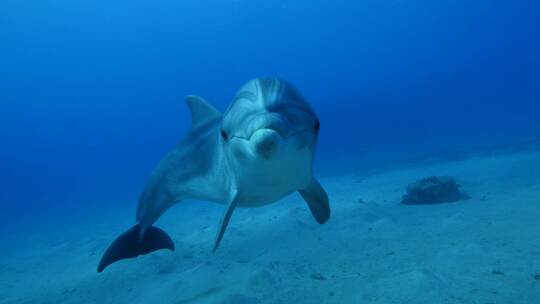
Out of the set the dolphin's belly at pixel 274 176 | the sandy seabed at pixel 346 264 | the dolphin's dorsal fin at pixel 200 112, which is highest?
the dolphin's dorsal fin at pixel 200 112

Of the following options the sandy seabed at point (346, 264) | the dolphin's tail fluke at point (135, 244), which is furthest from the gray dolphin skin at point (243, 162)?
the sandy seabed at point (346, 264)

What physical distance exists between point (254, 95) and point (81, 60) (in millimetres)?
99417

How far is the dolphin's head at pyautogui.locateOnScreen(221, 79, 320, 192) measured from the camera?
2023 millimetres

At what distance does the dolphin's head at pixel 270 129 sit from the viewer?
202 cm

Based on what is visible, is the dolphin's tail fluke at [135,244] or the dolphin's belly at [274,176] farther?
the dolphin's tail fluke at [135,244]

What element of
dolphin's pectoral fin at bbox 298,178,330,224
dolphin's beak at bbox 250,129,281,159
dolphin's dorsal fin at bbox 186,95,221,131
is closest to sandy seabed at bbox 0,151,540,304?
dolphin's pectoral fin at bbox 298,178,330,224

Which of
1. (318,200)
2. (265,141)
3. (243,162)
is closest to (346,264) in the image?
(318,200)

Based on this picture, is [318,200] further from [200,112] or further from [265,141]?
[200,112]

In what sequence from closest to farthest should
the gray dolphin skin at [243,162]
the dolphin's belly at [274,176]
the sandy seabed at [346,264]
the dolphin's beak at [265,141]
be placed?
1. the dolphin's beak at [265,141]
2. the gray dolphin skin at [243,162]
3. the dolphin's belly at [274,176]
4. the sandy seabed at [346,264]

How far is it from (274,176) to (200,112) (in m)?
3.04

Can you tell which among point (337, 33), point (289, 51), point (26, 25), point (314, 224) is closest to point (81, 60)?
point (26, 25)

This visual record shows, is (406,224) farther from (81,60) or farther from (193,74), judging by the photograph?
(193,74)

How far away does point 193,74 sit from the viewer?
10456 centimetres

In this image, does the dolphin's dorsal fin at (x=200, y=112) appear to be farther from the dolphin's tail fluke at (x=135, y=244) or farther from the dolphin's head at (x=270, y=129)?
the dolphin's head at (x=270, y=129)
